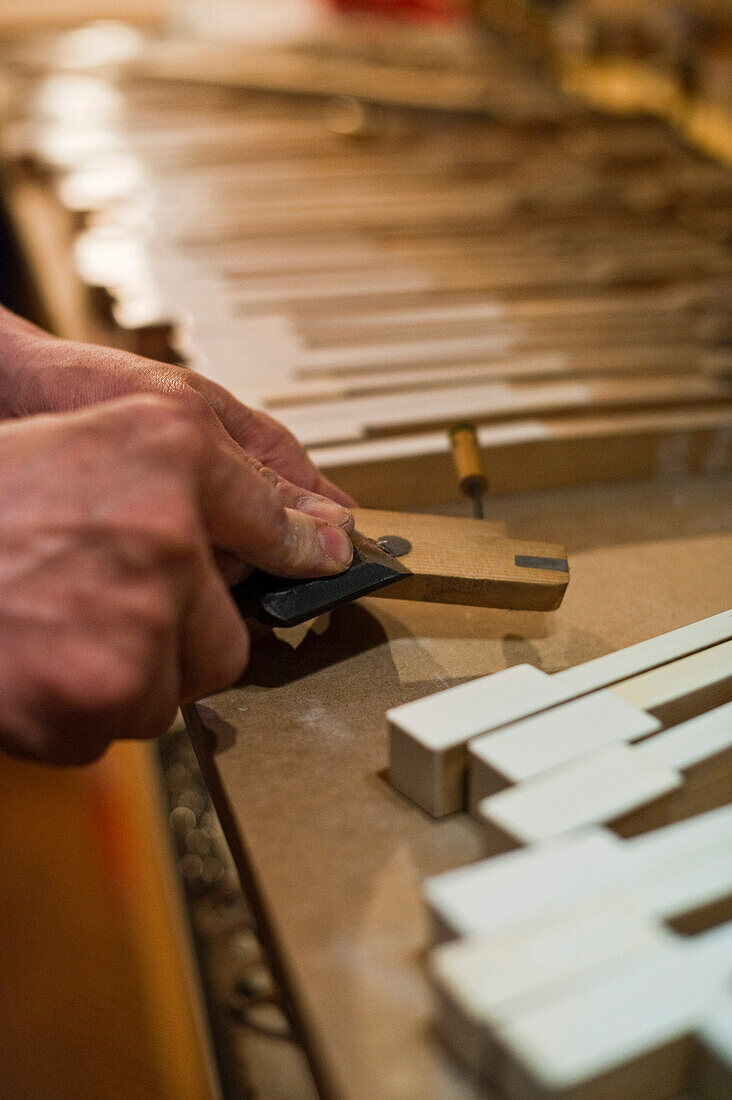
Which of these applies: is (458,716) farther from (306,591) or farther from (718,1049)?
(718,1049)

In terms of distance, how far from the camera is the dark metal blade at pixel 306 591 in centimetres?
92

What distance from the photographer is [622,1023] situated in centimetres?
54

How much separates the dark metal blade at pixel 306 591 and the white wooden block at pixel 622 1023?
0.44m

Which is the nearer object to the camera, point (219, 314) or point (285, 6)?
point (219, 314)

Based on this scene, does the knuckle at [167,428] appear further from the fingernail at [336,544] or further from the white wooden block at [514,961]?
the white wooden block at [514,961]

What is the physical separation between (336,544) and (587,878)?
1.39 ft

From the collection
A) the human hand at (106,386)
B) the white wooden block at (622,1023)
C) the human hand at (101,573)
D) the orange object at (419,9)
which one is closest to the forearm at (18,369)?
the human hand at (106,386)

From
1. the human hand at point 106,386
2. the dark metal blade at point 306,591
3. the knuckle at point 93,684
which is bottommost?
the dark metal blade at point 306,591

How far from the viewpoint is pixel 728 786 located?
2.65ft

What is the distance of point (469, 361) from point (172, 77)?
3.25m

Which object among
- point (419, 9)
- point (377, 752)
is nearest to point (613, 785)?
point (377, 752)

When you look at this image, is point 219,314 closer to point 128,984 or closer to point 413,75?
point 128,984

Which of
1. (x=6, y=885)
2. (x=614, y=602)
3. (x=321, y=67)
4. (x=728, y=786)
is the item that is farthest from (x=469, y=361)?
(x=321, y=67)

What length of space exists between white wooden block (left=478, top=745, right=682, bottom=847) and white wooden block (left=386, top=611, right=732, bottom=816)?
65 millimetres
